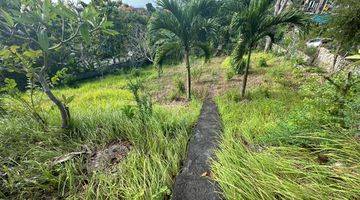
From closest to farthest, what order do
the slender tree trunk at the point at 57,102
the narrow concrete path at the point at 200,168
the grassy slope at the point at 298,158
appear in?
1. the grassy slope at the point at 298,158
2. the narrow concrete path at the point at 200,168
3. the slender tree trunk at the point at 57,102

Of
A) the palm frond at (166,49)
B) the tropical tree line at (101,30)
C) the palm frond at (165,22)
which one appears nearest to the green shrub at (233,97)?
the tropical tree line at (101,30)

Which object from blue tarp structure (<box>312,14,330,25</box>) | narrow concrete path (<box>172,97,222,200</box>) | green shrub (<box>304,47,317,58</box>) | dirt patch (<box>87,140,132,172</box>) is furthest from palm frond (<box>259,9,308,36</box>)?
green shrub (<box>304,47,317,58</box>)

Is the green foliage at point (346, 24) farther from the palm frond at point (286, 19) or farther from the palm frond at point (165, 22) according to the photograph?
the palm frond at point (165, 22)

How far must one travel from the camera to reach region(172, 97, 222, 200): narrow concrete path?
7.29ft

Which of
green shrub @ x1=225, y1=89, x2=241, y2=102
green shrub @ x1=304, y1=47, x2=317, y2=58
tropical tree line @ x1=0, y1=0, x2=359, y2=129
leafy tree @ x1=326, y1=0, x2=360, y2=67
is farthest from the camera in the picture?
green shrub @ x1=304, y1=47, x2=317, y2=58

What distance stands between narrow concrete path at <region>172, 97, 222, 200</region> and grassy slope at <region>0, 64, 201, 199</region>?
144mm

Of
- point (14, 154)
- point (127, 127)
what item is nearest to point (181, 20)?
point (127, 127)

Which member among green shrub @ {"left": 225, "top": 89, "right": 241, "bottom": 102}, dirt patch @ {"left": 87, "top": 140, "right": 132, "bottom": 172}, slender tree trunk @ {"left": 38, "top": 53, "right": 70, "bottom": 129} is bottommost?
green shrub @ {"left": 225, "top": 89, "right": 241, "bottom": 102}

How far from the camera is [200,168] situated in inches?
104

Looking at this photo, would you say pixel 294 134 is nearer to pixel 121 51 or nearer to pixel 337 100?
pixel 337 100

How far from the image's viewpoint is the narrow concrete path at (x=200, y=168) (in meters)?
2.22

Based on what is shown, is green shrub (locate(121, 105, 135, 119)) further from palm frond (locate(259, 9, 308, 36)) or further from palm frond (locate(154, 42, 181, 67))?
palm frond (locate(259, 9, 308, 36))

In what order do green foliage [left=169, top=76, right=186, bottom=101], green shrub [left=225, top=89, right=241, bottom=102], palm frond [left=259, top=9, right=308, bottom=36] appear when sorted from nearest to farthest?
palm frond [left=259, top=9, right=308, bottom=36] → green shrub [left=225, top=89, right=241, bottom=102] → green foliage [left=169, top=76, right=186, bottom=101]

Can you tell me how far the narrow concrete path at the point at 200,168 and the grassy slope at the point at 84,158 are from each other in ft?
0.47
